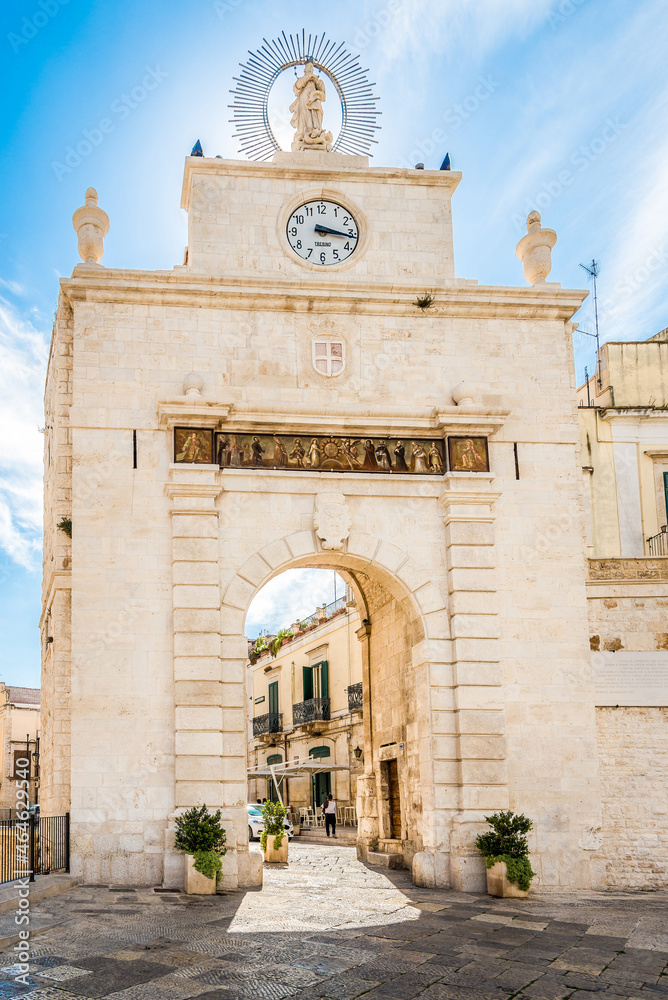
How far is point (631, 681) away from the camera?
14.3m

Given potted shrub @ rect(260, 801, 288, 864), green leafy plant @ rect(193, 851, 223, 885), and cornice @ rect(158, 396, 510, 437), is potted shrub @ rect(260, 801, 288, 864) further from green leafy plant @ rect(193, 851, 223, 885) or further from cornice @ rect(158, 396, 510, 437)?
cornice @ rect(158, 396, 510, 437)

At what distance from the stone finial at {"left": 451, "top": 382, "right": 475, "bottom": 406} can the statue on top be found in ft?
Answer: 15.8

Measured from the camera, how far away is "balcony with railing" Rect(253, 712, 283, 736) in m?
32.7

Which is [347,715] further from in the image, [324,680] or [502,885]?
[502,885]

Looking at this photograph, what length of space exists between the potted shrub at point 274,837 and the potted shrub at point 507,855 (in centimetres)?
439

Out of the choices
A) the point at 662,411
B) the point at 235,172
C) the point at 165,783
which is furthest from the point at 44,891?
the point at 662,411

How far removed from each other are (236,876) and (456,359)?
8.11m

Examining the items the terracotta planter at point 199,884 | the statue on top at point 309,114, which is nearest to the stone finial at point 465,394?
the statue on top at point 309,114

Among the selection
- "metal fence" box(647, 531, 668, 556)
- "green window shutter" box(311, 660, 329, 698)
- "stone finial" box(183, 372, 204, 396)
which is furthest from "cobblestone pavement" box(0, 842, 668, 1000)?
"green window shutter" box(311, 660, 329, 698)

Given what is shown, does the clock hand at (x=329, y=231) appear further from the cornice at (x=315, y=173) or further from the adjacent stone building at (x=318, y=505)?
the cornice at (x=315, y=173)

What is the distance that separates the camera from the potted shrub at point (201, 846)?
38.8 feet

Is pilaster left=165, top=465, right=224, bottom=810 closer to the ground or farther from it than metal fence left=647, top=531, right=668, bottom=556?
closer to the ground

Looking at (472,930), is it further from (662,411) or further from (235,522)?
(662,411)

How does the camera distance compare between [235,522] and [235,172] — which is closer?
[235,522]
